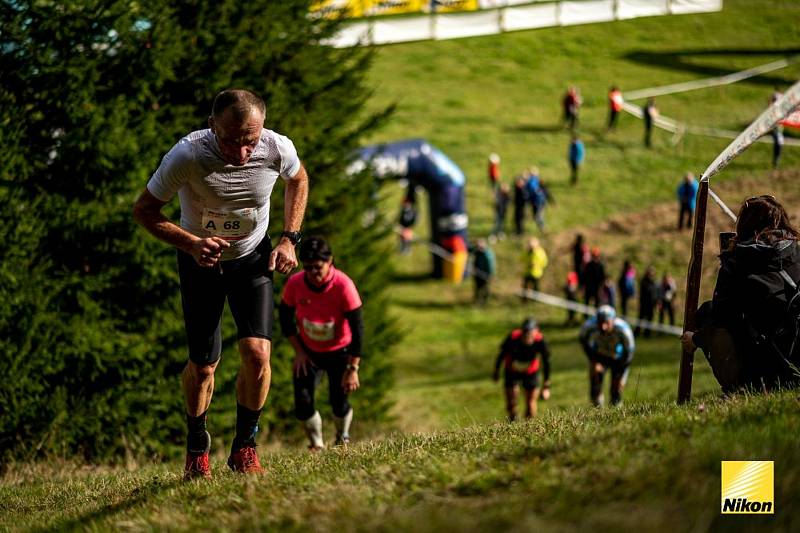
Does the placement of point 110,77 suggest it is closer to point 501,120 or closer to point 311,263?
point 311,263

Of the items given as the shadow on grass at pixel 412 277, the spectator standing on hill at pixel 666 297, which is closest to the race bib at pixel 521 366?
the spectator standing on hill at pixel 666 297

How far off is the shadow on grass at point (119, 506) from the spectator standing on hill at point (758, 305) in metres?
3.67

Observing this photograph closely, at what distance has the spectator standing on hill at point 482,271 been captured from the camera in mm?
28281

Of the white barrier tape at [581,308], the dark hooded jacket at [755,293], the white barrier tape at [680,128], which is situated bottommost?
the white barrier tape at [581,308]

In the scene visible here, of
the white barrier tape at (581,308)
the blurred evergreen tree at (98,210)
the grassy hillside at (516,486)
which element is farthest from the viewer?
the white barrier tape at (581,308)

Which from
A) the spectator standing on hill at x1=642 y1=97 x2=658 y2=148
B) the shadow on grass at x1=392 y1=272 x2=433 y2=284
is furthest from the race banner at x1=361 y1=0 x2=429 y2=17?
the shadow on grass at x1=392 y1=272 x2=433 y2=284

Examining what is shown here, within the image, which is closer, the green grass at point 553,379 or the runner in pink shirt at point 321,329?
the green grass at point 553,379

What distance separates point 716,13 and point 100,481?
51782mm

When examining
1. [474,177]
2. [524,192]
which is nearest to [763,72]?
[474,177]

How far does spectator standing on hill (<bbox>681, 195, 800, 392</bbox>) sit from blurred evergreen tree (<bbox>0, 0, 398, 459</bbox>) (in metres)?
8.05

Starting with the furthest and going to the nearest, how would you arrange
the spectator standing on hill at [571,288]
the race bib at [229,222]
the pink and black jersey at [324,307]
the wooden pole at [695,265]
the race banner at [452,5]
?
the race banner at [452,5] < the spectator standing on hill at [571,288] < the pink and black jersey at [324,307] < the wooden pole at [695,265] < the race bib at [229,222]

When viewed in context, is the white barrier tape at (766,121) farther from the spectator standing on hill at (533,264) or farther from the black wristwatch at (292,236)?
the spectator standing on hill at (533,264)

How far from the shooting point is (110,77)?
1262cm

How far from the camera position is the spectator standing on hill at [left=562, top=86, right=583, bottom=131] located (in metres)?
40.0
